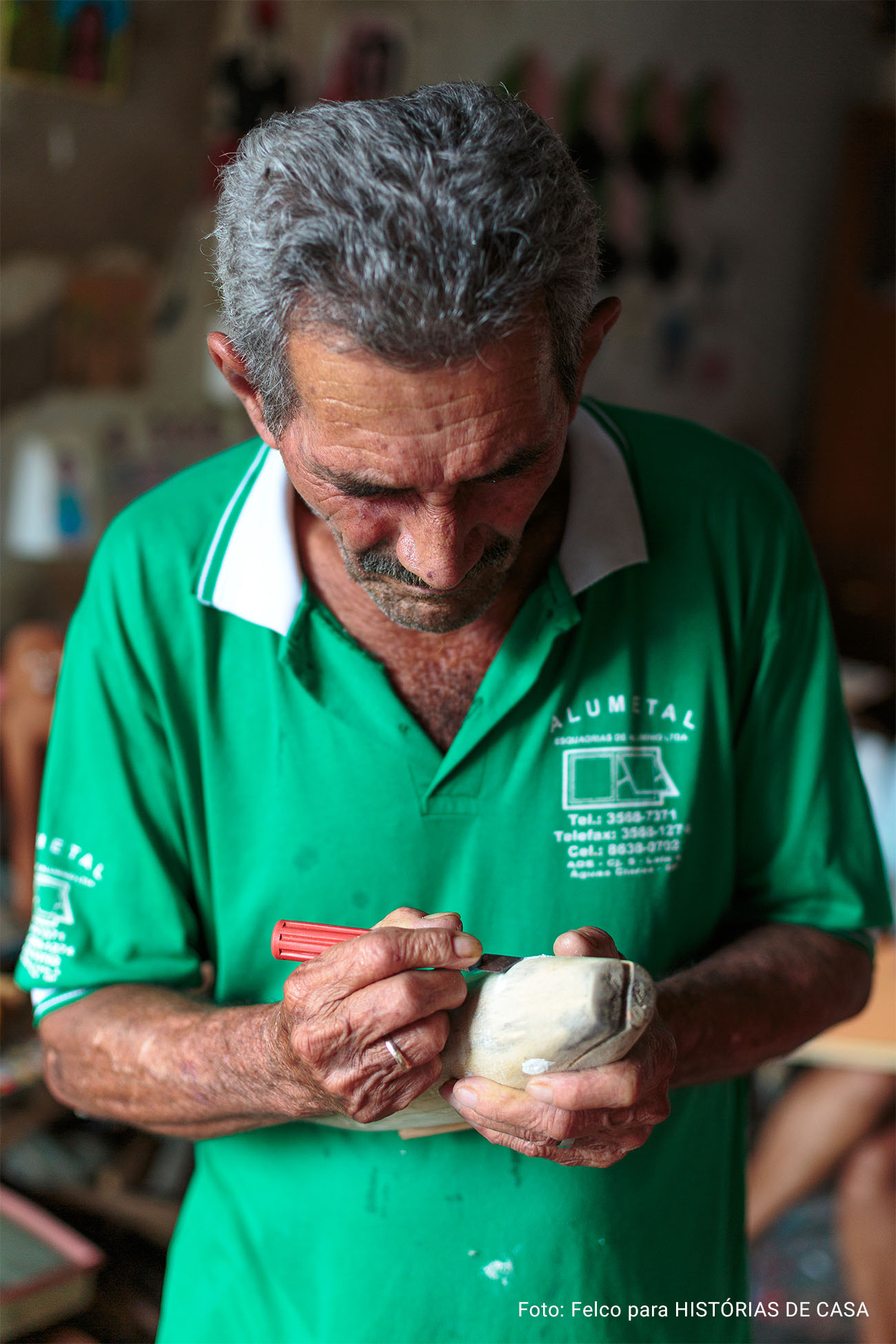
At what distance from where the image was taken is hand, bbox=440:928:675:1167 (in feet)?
3.06

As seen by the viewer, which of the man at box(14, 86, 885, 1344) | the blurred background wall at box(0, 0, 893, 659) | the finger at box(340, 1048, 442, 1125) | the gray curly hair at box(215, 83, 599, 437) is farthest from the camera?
the blurred background wall at box(0, 0, 893, 659)

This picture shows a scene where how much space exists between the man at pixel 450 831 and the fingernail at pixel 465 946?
0.43 feet

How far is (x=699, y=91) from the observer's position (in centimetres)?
495

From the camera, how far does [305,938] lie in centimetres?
103

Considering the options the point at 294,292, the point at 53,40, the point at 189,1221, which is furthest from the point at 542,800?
the point at 53,40

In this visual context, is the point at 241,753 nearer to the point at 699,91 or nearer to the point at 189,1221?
the point at 189,1221

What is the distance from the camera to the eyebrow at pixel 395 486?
944 millimetres

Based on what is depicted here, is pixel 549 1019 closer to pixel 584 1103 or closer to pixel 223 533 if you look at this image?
pixel 584 1103

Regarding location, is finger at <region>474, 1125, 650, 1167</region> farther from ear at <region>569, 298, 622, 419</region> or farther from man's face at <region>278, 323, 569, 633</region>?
ear at <region>569, 298, 622, 419</region>

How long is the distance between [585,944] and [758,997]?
12.6 inches

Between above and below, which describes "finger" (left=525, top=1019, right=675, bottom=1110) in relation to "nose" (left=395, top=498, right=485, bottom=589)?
below

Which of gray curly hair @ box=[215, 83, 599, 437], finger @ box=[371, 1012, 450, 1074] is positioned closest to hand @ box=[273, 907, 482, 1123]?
finger @ box=[371, 1012, 450, 1074]

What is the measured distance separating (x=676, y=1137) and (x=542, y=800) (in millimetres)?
427

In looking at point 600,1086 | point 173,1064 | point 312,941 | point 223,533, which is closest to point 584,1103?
point 600,1086
